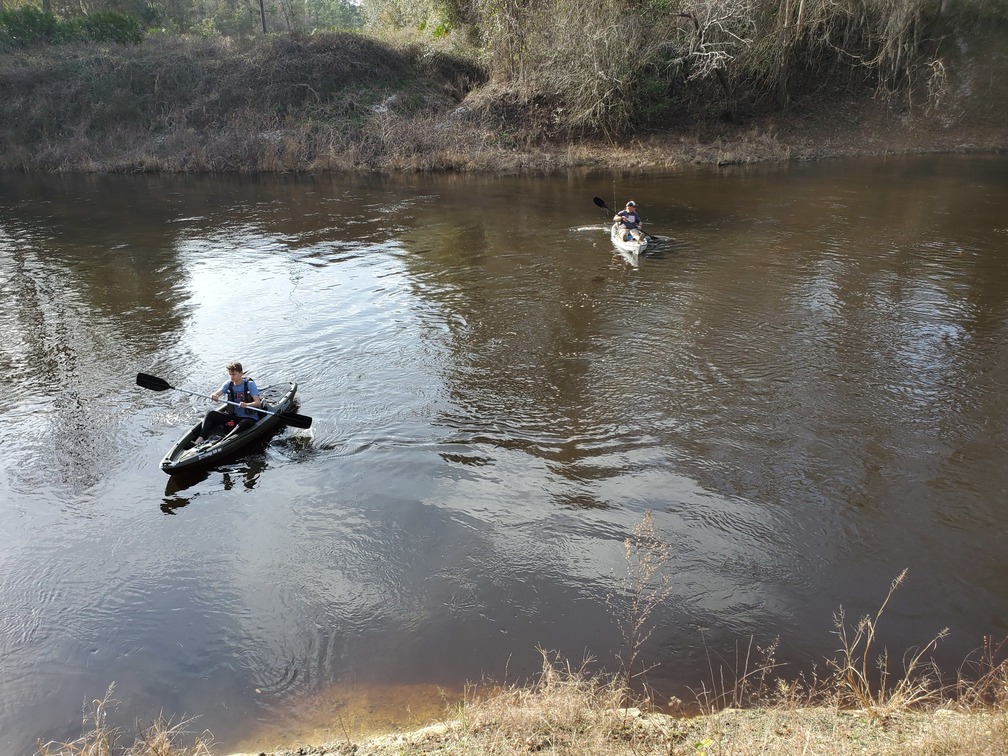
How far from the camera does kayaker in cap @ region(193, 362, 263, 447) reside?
33.4 ft

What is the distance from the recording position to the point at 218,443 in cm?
970

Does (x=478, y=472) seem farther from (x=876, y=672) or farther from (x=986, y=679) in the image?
(x=986, y=679)

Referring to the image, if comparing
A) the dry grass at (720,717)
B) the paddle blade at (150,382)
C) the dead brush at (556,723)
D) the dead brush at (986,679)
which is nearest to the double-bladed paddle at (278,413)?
the paddle blade at (150,382)

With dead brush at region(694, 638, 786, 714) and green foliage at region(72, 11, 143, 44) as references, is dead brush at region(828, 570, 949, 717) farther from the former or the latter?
green foliage at region(72, 11, 143, 44)

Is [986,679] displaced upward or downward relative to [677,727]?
downward

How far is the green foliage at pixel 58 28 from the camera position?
43375 millimetres

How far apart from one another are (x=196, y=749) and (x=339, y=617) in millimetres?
1955

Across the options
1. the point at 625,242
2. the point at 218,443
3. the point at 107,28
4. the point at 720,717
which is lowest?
the point at 720,717

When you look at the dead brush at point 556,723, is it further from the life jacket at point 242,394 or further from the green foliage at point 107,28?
the green foliage at point 107,28

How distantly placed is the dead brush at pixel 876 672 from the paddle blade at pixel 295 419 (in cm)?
702

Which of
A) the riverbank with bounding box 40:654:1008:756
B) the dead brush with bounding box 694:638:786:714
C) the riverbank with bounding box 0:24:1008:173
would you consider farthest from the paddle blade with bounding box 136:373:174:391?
the riverbank with bounding box 0:24:1008:173

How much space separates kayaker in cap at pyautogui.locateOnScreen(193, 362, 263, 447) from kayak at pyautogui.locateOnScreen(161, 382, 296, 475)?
0.24ft

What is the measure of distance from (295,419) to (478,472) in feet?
9.30

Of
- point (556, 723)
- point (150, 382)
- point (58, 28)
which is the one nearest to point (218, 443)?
point (150, 382)
